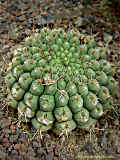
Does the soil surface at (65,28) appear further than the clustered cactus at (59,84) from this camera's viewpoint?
Yes

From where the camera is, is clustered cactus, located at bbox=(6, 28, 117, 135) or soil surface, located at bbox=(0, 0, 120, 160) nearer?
clustered cactus, located at bbox=(6, 28, 117, 135)

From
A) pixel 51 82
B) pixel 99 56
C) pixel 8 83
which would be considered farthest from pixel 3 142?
pixel 99 56

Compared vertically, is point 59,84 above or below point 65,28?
below

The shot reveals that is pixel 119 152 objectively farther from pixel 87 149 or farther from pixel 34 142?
pixel 34 142

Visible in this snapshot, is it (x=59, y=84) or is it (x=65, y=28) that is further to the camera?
(x=65, y=28)
